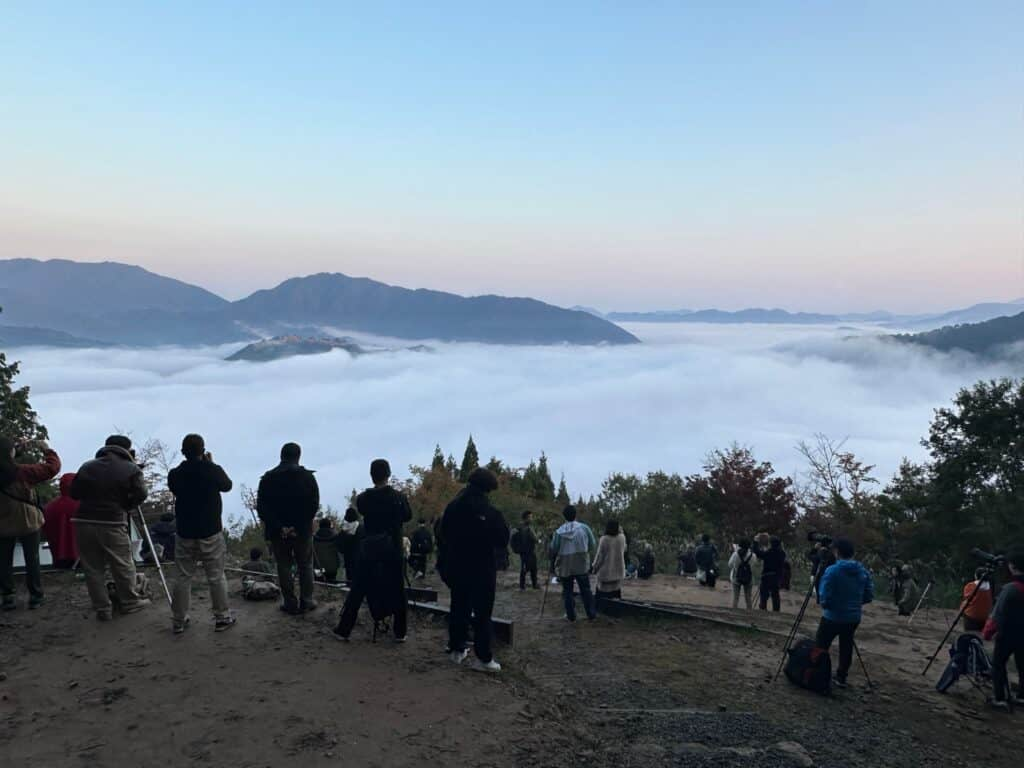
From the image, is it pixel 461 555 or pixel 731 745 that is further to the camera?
pixel 461 555

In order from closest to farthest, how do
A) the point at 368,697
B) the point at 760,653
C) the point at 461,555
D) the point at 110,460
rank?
the point at 368,697
the point at 461,555
the point at 110,460
the point at 760,653

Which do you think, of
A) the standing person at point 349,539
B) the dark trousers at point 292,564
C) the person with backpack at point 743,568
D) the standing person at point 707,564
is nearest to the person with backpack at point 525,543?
the standing person at point 349,539

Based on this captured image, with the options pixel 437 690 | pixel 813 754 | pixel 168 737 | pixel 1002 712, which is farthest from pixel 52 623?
pixel 1002 712

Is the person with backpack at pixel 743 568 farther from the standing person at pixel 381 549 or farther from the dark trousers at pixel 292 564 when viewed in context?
the dark trousers at pixel 292 564

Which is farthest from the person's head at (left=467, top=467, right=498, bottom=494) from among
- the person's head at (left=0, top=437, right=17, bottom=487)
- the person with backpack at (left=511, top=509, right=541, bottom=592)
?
the person with backpack at (left=511, top=509, right=541, bottom=592)

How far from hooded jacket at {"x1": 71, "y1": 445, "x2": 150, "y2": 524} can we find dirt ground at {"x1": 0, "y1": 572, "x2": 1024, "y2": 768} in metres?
1.15

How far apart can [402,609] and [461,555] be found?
0.91 m

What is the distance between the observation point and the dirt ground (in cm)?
438

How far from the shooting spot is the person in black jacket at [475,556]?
225 inches

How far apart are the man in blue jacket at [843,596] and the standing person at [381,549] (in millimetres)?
4265

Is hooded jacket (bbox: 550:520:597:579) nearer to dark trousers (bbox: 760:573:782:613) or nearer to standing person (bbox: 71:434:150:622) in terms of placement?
dark trousers (bbox: 760:573:782:613)

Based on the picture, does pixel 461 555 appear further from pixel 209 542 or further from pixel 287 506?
pixel 209 542

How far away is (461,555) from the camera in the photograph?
18.9 feet

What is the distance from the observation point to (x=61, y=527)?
8.00 meters
